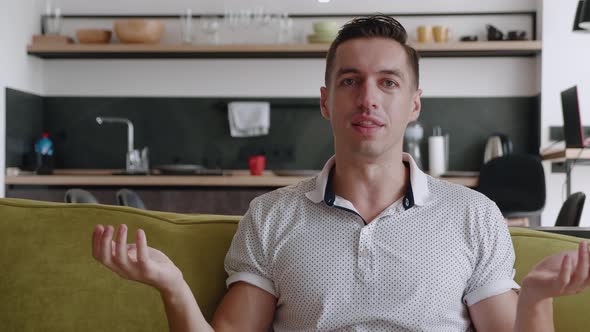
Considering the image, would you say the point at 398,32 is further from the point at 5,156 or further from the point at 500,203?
the point at 5,156

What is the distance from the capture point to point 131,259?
133cm

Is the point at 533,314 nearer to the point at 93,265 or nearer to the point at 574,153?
the point at 93,265

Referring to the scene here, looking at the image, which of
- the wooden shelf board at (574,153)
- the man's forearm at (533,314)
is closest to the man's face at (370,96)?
the man's forearm at (533,314)

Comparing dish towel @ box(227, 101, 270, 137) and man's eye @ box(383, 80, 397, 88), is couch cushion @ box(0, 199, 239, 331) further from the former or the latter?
dish towel @ box(227, 101, 270, 137)

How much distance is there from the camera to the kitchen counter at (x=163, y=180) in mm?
5332

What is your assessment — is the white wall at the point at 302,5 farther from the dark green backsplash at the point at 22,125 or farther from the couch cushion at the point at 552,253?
the couch cushion at the point at 552,253

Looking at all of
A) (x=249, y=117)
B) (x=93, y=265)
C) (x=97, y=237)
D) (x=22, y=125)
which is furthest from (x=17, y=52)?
(x=97, y=237)

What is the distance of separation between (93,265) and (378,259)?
1.91 feet

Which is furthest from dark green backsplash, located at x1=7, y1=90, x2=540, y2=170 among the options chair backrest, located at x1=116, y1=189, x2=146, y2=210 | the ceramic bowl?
chair backrest, located at x1=116, y1=189, x2=146, y2=210

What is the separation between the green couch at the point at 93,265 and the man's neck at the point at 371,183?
249 mm

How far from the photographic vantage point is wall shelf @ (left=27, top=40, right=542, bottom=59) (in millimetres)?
5535

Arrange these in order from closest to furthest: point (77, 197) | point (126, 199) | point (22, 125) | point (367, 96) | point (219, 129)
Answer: point (367, 96)
point (77, 197)
point (126, 199)
point (22, 125)
point (219, 129)

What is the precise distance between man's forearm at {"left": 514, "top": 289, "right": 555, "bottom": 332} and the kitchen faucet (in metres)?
4.42

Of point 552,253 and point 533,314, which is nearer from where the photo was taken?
point 533,314
